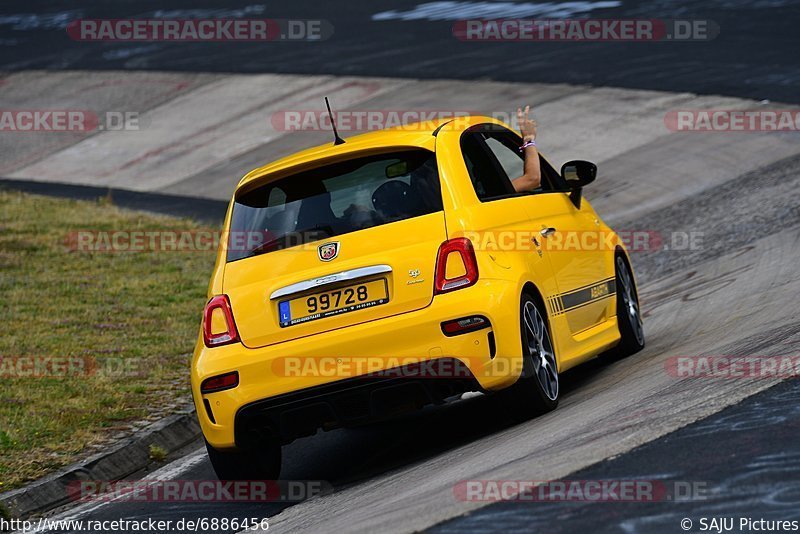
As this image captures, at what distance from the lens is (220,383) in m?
7.53

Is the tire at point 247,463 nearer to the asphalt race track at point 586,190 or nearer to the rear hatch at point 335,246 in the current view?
the asphalt race track at point 586,190

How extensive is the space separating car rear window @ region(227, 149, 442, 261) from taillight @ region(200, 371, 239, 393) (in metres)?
0.74

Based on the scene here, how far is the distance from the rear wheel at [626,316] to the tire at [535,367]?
1.70 m

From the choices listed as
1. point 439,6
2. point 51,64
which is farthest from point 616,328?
point 51,64

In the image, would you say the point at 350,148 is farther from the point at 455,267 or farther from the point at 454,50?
the point at 454,50

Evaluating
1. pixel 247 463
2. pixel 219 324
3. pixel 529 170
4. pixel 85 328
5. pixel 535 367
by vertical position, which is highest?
pixel 529 170

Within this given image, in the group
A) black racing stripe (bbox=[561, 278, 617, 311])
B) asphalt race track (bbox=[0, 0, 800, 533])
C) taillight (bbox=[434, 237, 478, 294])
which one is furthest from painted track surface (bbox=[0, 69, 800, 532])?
taillight (bbox=[434, 237, 478, 294])

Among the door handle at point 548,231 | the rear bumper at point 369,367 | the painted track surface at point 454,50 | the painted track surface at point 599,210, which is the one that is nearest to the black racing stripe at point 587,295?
the door handle at point 548,231

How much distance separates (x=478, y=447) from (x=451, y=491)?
1260mm

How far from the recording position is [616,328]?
9438 mm

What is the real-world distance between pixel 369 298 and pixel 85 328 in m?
6.21

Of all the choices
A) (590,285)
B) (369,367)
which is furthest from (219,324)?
(590,285)

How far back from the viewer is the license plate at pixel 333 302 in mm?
7434

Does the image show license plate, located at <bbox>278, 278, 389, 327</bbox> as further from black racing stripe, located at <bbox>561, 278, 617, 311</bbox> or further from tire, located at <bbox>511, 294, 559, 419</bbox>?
black racing stripe, located at <bbox>561, 278, 617, 311</bbox>
